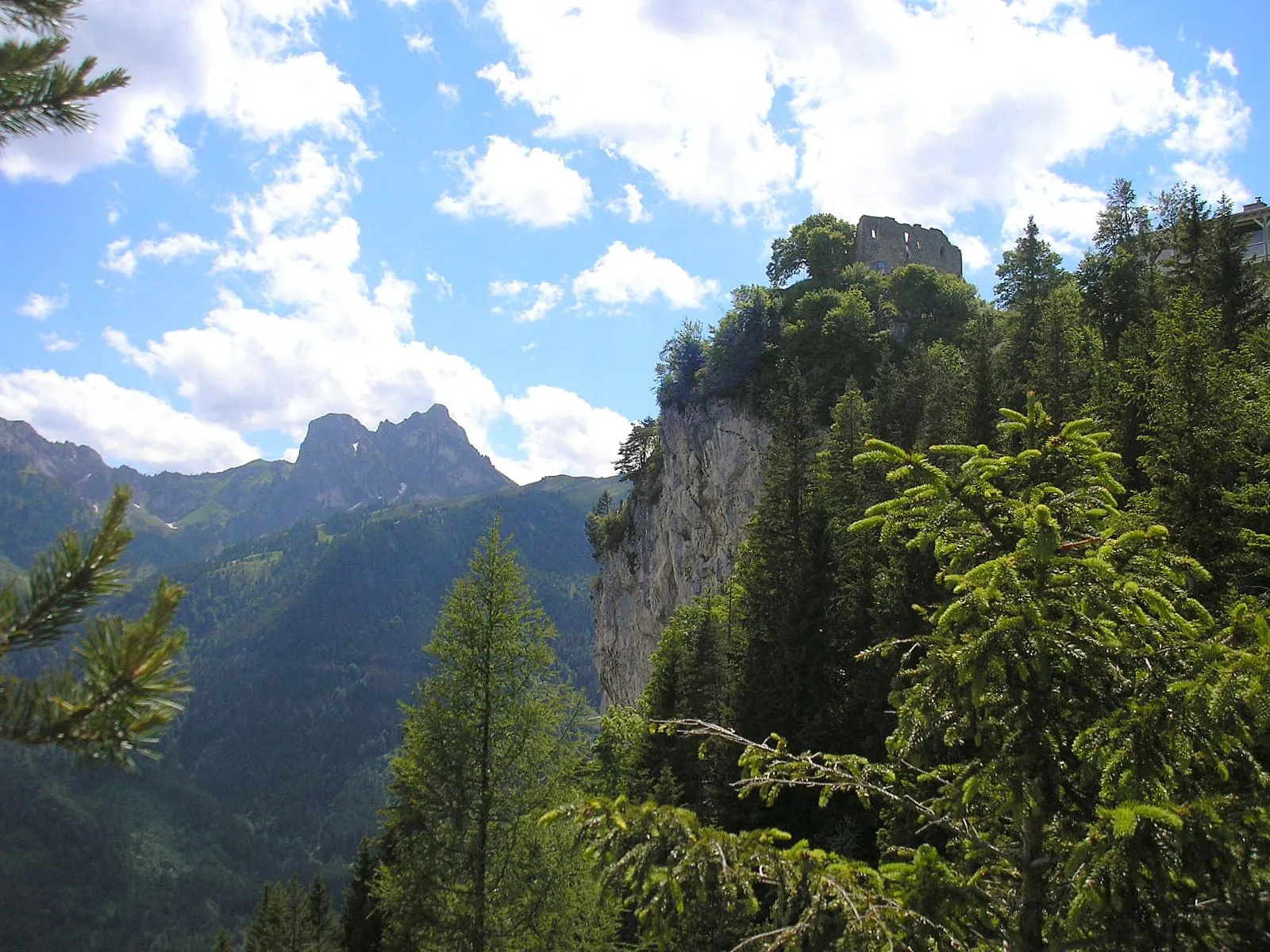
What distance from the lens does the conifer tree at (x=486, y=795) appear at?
11.2 m

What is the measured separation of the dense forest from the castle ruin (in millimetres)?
26114

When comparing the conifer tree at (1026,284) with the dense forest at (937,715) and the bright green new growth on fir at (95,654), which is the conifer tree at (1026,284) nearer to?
the dense forest at (937,715)

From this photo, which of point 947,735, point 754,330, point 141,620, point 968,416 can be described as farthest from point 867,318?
point 141,620

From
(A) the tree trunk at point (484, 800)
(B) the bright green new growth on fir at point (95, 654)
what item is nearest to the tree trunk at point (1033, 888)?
(B) the bright green new growth on fir at point (95, 654)

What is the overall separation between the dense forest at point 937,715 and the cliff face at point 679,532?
15.7 metres

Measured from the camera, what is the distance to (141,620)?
258cm

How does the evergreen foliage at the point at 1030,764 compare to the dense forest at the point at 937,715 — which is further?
the dense forest at the point at 937,715

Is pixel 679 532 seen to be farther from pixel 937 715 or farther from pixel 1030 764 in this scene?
pixel 1030 764

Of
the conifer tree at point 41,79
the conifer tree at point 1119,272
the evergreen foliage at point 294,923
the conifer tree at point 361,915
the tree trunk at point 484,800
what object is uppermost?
the conifer tree at point 1119,272

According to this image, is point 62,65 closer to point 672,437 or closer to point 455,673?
point 455,673

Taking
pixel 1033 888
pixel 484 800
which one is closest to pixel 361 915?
pixel 484 800

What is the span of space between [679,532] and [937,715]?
1916 inches

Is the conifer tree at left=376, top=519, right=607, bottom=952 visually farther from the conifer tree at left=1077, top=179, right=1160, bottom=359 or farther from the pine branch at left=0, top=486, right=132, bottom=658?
the conifer tree at left=1077, top=179, right=1160, bottom=359

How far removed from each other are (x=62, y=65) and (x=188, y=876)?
17829 centimetres
